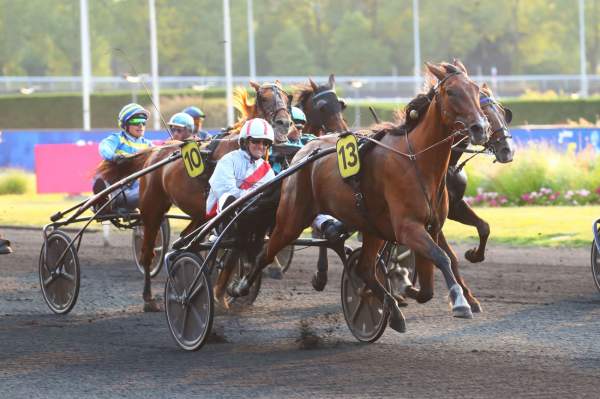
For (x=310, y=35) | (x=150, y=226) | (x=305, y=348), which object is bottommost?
(x=305, y=348)

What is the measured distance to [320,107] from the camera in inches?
402

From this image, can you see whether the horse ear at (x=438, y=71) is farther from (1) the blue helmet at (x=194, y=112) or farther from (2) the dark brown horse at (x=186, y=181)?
(1) the blue helmet at (x=194, y=112)

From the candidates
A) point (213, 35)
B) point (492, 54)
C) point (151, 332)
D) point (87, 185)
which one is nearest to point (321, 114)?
point (151, 332)

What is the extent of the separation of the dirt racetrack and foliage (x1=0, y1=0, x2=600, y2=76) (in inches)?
1497

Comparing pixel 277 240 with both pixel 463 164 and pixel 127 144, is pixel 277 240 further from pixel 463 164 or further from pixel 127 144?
pixel 127 144

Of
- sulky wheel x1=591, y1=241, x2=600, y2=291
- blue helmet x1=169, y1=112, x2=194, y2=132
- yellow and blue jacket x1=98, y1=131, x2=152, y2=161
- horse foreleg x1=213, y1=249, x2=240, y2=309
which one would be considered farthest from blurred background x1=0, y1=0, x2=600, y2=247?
horse foreleg x1=213, y1=249, x2=240, y2=309

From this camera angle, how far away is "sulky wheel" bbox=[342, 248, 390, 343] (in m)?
7.41

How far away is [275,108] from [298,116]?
40.5 inches

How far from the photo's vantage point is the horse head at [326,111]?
10.2 metres

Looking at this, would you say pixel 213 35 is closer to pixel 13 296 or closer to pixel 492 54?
pixel 492 54

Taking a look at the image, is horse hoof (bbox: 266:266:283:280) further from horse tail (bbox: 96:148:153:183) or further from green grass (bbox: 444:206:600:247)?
green grass (bbox: 444:206:600:247)

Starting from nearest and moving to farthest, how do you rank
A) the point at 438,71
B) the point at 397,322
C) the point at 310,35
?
the point at 438,71
the point at 397,322
the point at 310,35

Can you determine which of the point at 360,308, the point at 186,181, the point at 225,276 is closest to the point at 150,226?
the point at 186,181

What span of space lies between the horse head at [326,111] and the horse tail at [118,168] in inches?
56.7
